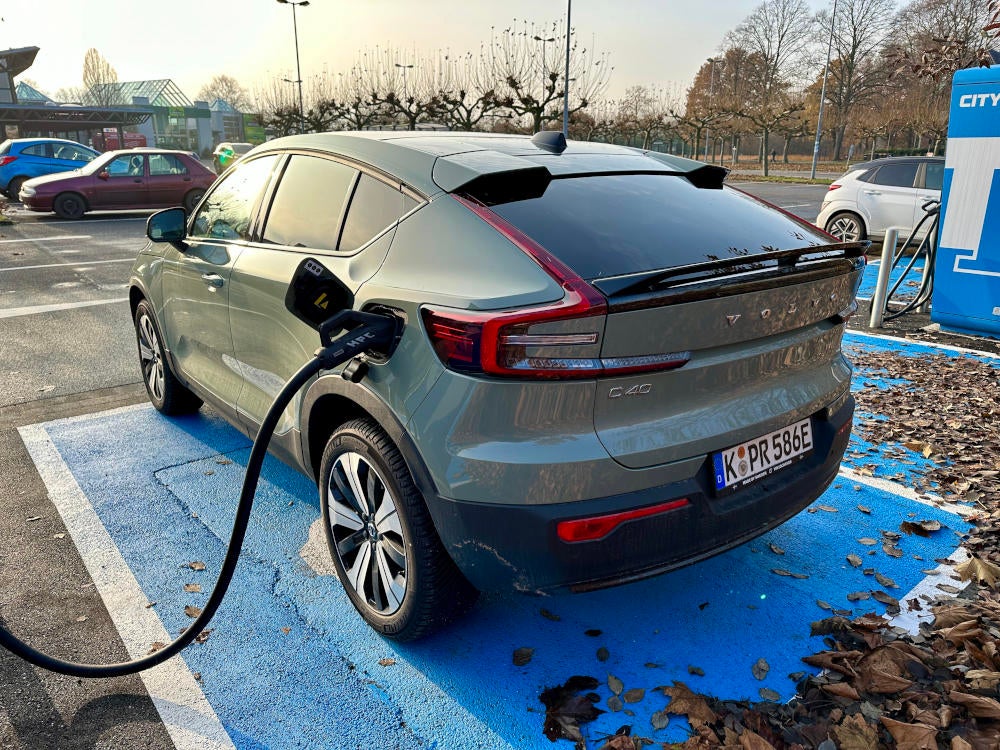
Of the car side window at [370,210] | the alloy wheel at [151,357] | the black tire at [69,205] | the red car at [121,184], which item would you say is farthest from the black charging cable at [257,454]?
the black tire at [69,205]

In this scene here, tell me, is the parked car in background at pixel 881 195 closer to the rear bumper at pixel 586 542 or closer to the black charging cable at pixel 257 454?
the rear bumper at pixel 586 542

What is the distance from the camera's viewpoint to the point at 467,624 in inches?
110

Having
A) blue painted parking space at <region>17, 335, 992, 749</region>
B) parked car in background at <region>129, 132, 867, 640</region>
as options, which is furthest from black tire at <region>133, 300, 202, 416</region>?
parked car in background at <region>129, 132, 867, 640</region>

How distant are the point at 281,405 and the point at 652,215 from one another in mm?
1439

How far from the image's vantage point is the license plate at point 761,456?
90.6 inches

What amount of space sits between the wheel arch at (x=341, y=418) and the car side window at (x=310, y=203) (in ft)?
1.93

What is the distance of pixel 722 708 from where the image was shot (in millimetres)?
2334

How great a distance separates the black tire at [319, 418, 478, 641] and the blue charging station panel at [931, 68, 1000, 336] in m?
6.45

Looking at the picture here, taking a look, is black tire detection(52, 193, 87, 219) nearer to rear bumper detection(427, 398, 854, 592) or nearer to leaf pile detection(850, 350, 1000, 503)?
leaf pile detection(850, 350, 1000, 503)

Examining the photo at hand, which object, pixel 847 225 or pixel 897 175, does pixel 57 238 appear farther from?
pixel 897 175

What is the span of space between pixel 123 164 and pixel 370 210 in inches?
655

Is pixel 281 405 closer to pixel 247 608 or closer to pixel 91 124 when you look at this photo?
pixel 247 608

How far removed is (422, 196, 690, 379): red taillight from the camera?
1.99m

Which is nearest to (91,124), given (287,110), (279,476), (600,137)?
(287,110)
